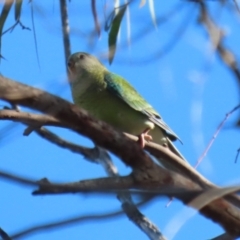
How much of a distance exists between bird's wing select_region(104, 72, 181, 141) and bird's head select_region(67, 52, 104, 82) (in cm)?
12

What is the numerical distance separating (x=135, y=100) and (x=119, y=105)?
0.35 feet

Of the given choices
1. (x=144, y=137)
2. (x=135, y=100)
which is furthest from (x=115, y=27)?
(x=135, y=100)

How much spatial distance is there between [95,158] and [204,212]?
1.00m

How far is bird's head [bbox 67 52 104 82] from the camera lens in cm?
359

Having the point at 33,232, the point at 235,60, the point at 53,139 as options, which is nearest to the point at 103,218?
the point at 33,232

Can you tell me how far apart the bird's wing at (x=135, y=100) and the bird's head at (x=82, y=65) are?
0.39ft

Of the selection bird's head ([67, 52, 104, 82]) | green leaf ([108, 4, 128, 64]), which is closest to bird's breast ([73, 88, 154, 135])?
bird's head ([67, 52, 104, 82])

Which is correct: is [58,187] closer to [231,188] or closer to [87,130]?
[87,130]

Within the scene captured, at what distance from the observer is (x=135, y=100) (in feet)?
11.2

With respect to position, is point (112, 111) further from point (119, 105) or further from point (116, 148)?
point (116, 148)

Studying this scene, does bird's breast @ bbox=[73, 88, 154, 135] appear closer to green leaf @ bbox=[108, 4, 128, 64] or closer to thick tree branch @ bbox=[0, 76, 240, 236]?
green leaf @ bbox=[108, 4, 128, 64]

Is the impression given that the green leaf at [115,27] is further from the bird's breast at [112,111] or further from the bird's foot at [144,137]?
the bird's breast at [112,111]

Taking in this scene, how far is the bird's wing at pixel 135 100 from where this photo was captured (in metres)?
3.38

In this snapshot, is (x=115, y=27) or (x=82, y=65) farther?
(x=82, y=65)
